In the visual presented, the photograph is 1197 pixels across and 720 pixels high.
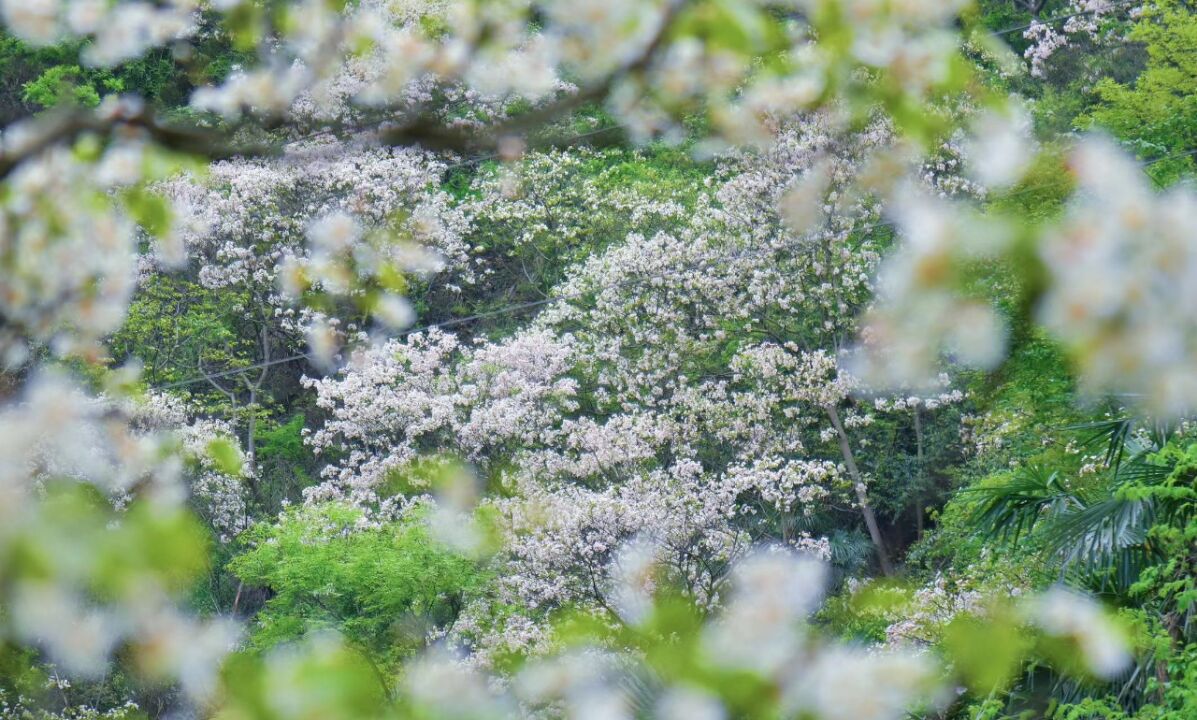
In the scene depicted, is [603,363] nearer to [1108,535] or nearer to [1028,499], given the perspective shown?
[1028,499]

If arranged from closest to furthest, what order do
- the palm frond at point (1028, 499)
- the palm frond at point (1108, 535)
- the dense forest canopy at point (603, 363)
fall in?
the dense forest canopy at point (603, 363), the palm frond at point (1108, 535), the palm frond at point (1028, 499)

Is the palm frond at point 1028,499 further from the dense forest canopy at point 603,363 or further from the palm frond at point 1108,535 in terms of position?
the palm frond at point 1108,535

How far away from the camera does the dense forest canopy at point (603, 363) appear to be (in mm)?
1315

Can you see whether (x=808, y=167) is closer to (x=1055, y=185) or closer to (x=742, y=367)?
(x=742, y=367)

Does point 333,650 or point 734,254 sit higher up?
point 734,254

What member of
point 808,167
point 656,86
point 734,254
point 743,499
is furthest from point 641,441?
point 656,86

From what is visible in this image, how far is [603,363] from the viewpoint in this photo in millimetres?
14445

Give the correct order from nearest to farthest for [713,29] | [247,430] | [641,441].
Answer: [713,29]
[641,441]
[247,430]

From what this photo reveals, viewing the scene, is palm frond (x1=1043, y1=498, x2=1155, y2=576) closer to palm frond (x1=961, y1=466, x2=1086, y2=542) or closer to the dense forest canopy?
the dense forest canopy

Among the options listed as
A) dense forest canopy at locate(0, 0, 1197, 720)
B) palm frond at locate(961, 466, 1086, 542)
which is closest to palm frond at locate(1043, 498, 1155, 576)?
dense forest canopy at locate(0, 0, 1197, 720)

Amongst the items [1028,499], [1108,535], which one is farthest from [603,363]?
[1108,535]

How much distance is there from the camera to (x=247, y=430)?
52.9ft

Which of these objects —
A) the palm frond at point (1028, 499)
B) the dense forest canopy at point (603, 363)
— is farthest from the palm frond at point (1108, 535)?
the palm frond at point (1028, 499)

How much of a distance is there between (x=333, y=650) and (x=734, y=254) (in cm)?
1310
